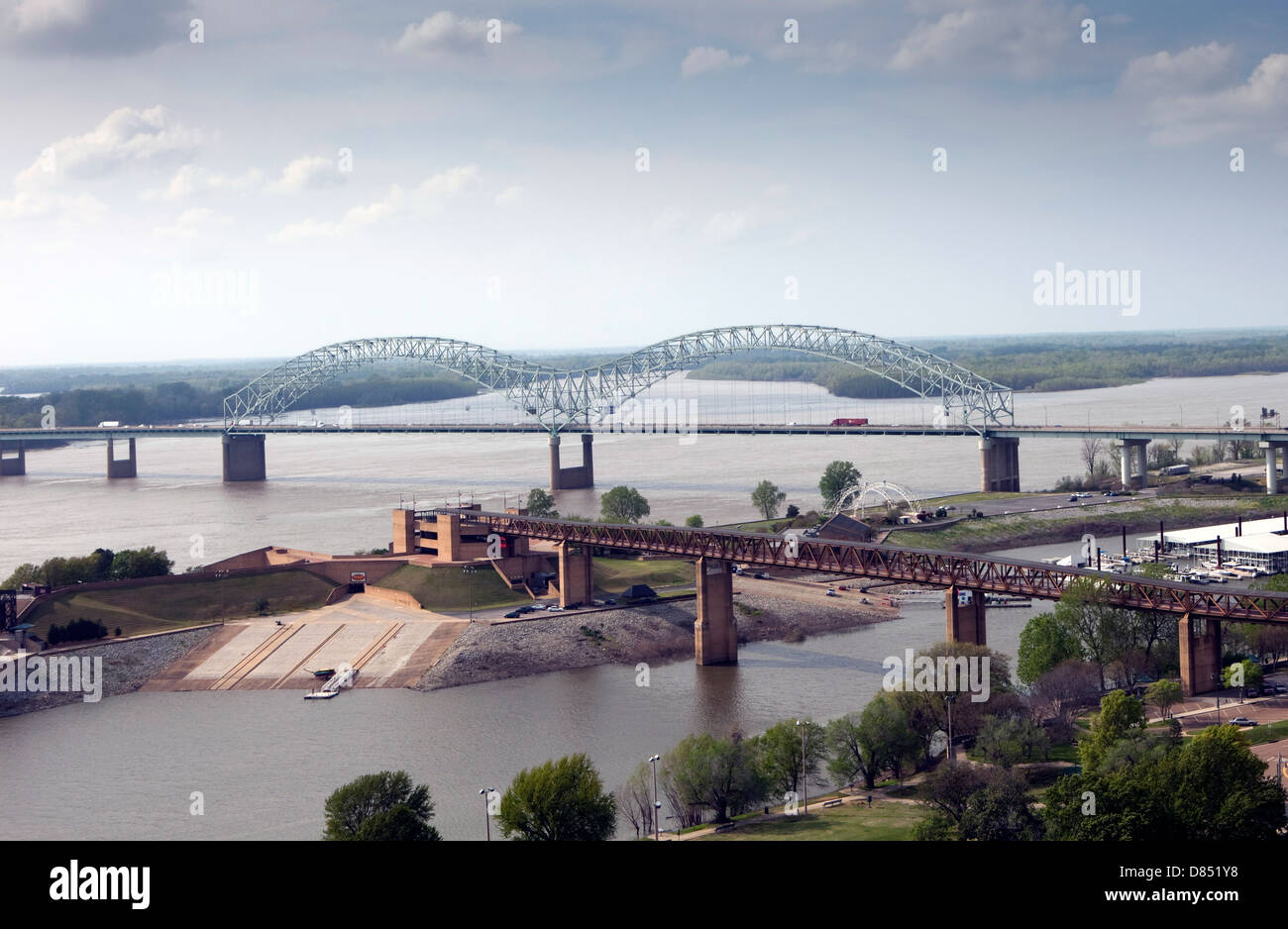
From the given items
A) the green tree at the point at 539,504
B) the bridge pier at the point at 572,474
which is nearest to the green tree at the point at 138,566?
the green tree at the point at 539,504

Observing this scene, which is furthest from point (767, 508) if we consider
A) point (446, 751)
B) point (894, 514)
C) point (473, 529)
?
point (446, 751)

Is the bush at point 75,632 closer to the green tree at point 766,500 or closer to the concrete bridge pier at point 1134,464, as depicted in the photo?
the green tree at point 766,500

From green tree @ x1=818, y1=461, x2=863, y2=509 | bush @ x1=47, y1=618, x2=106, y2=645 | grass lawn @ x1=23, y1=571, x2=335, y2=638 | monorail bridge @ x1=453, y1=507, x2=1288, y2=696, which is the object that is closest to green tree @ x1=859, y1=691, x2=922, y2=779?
monorail bridge @ x1=453, y1=507, x2=1288, y2=696

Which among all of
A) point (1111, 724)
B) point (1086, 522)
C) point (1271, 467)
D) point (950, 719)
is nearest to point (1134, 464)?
point (1271, 467)

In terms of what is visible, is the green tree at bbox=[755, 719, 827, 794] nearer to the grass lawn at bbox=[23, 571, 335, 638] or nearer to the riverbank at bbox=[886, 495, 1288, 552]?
the grass lawn at bbox=[23, 571, 335, 638]

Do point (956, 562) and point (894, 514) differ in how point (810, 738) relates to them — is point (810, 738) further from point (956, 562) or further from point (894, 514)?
point (894, 514)

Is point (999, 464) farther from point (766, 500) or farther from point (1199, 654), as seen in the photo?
point (1199, 654)
